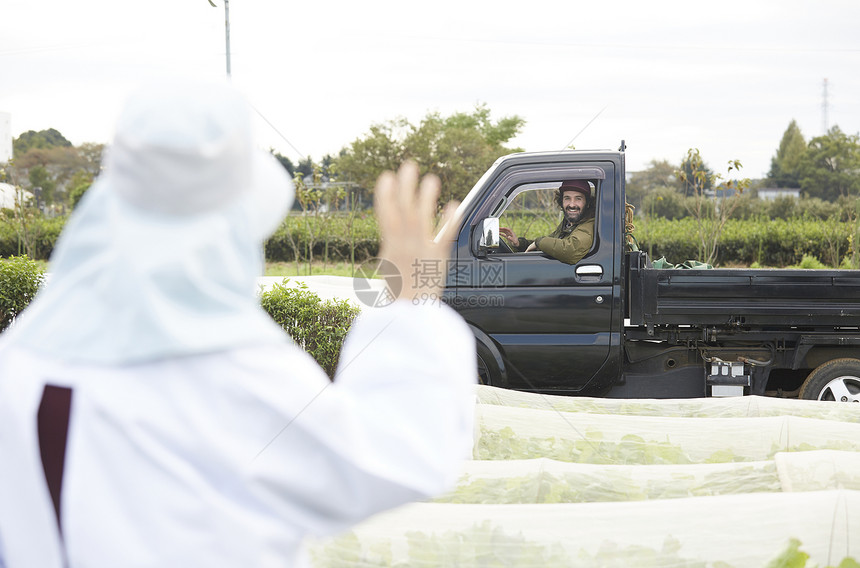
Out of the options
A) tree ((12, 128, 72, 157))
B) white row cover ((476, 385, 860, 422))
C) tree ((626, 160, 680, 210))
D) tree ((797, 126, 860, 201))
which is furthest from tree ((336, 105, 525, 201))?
tree ((12, 128, 72, 157))

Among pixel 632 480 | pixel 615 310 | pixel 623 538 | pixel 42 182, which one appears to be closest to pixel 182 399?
pixel 623 538

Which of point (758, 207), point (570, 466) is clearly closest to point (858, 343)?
point (570, 466)

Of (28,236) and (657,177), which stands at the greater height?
(657,177)

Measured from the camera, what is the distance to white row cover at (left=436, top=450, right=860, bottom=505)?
3041 mm

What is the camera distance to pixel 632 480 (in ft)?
10.1

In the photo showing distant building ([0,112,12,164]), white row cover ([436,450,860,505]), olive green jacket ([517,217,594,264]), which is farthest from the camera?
distant building ([0,112,12,164])

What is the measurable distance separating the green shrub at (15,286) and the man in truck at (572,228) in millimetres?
4454

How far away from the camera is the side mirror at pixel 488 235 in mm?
5680

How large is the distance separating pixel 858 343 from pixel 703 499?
3556 millimetres

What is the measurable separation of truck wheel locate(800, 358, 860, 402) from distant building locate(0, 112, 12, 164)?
4966 centimetres

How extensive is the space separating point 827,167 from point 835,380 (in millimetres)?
43371

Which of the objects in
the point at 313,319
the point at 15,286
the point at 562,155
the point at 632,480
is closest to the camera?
the point at 632,480

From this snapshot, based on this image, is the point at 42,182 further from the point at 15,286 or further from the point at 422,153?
the point at 15,286

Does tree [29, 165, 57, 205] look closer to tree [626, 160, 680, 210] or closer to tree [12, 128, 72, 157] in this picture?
tree [12, 128, 72, 157]
